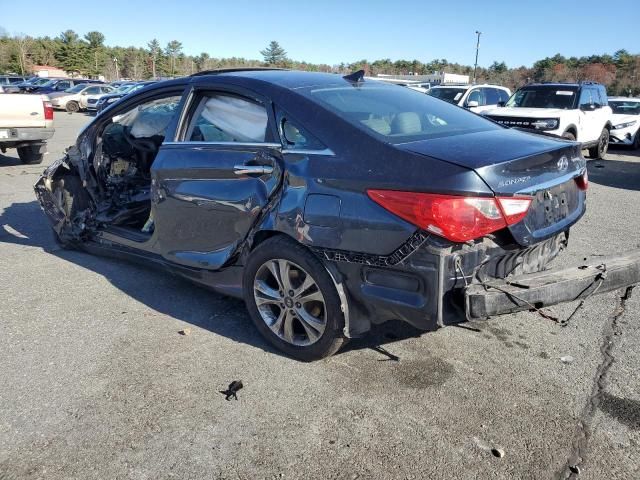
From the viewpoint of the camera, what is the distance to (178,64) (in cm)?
9712

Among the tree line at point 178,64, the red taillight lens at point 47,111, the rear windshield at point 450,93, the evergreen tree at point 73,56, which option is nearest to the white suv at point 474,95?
the rear windshield at point 450,93

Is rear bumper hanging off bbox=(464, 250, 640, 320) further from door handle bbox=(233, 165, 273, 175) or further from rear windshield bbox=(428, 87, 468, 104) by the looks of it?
rear windshield bbox=(428, 87, 468, 104)

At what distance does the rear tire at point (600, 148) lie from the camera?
13.8 metres

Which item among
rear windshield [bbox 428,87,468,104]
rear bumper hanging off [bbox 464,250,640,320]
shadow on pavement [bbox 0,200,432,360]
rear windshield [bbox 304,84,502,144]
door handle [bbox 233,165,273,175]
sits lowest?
shadow on pavement [bbox 0,200,432,360]

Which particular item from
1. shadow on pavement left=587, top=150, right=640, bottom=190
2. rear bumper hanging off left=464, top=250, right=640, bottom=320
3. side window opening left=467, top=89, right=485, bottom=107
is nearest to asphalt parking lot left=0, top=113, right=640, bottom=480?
rear bumper hanging off left=464, top=250, right=640, bottom=320

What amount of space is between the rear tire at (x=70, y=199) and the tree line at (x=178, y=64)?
164 ft

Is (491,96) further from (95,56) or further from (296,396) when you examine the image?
(95,56)

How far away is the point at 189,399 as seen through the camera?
3.00 metres

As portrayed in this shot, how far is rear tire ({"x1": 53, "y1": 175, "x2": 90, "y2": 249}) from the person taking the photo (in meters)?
5.32

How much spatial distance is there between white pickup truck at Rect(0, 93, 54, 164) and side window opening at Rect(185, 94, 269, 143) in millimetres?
8131

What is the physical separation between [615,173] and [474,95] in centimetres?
518

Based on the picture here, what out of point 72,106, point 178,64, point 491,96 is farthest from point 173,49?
point 491,96

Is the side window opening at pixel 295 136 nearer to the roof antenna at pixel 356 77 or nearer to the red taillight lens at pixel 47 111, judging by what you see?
the roof antenna at pixel 356 77

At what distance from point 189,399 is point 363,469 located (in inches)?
42.5
